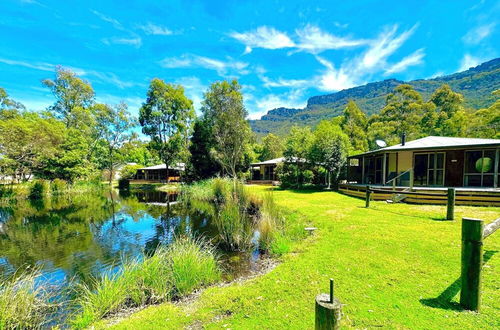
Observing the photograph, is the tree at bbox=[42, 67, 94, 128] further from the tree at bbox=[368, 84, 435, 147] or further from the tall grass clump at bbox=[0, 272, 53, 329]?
the tree at bbox=[368, 84, 435, 147]

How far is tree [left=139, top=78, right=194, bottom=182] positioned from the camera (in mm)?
26641

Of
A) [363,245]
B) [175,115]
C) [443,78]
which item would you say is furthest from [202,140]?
[443,78]

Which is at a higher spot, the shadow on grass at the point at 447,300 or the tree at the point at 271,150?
the tree at the point at 271,150

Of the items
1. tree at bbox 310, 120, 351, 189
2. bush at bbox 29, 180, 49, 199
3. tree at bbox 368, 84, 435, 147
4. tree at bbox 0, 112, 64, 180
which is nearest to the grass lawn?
tree at bbox 310, 120, 351, 189

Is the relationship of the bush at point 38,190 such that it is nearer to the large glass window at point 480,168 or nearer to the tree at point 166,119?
the tree at point 166,119

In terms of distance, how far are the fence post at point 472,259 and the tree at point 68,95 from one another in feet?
120

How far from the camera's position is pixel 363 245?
481cm

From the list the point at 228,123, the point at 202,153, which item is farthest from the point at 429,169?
the point at 202,153

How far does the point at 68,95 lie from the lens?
2966cm

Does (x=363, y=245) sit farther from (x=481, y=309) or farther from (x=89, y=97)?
(x=89, y=97)

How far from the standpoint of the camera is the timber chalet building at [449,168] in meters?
9.93

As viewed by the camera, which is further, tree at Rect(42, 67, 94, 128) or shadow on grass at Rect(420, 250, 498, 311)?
tree at Rect(42, 67, 94, 128)

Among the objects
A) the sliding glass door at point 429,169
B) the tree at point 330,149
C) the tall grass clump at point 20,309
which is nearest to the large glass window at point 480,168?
the sliding glass door at point 429,169

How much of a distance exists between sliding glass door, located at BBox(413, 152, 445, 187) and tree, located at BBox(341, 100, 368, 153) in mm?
16960
